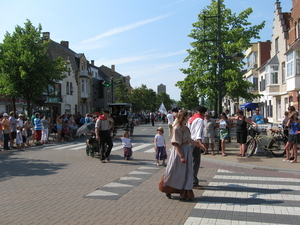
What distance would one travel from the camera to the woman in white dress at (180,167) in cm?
619

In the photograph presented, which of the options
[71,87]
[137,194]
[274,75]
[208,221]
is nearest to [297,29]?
[274,75]

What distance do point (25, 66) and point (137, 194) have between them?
55.8 feet

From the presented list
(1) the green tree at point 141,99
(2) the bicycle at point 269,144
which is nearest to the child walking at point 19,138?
(2) the bicycle at point 269,144

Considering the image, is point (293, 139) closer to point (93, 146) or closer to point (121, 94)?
point (93, 146)

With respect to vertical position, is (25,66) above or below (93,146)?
above

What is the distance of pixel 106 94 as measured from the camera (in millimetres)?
65188

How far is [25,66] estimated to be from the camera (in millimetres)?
21172

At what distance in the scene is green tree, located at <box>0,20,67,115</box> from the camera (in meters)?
21.2

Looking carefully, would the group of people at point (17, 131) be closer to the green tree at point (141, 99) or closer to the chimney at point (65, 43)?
the chimney at point (65, 43)

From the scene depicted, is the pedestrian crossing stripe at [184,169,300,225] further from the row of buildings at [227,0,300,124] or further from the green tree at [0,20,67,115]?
the green tree at [0,20,67,115]

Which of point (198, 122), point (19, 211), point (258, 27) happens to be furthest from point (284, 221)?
point (258, 27)

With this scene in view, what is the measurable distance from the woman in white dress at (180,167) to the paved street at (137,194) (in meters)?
0.23

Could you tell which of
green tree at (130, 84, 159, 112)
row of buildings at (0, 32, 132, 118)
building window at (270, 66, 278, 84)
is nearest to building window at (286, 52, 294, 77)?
building window at (270, 66, 278, 84)

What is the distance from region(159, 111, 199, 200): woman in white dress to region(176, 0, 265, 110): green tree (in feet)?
52.6
